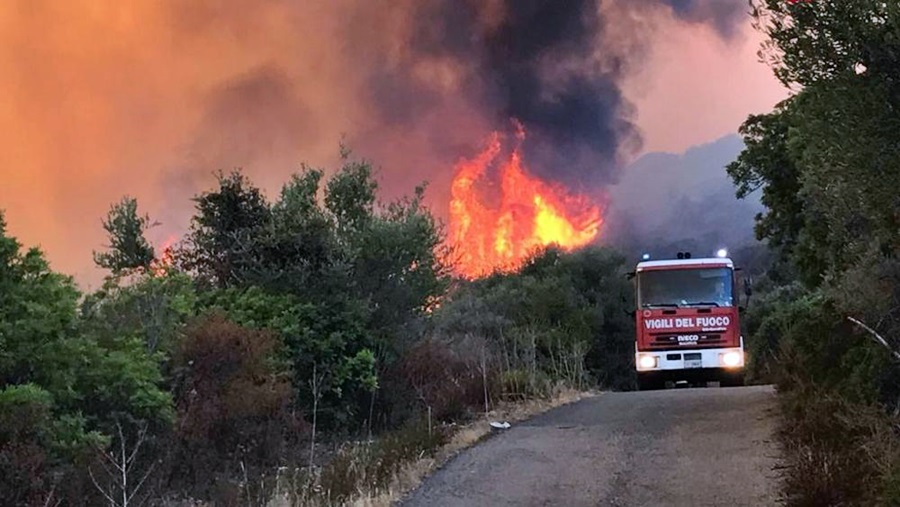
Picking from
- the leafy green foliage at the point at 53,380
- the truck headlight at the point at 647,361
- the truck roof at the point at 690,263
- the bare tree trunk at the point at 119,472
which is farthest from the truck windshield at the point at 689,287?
the bare tree trunk at the point at 119,472

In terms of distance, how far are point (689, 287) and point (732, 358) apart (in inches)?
79.3

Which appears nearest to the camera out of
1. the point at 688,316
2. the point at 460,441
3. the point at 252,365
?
the point at 460,441

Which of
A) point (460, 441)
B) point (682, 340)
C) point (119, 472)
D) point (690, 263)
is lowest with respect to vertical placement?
point (119, 472)

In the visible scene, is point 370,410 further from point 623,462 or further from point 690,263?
point 690,263

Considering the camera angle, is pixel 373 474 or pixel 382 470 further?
pixel 382 470

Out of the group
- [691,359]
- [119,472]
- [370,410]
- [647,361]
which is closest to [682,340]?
[691,359]

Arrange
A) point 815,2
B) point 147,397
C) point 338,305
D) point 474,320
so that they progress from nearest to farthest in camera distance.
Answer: point 815,2, point 147,397, point 338,305, point 474,320

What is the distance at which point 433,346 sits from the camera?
19.5m

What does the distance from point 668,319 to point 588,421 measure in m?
8.32

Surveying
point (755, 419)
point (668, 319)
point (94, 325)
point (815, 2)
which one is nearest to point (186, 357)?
point (94, 325)

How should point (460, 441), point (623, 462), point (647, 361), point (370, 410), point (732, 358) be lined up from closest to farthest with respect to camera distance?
point (623, 462) < point (460, 441) < point (370, 410) < point (732, 358) < point (647, 361)

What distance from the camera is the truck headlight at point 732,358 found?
72.2 ft

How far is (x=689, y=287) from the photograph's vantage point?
22.1m

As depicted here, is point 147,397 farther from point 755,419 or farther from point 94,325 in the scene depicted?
point 755,419
